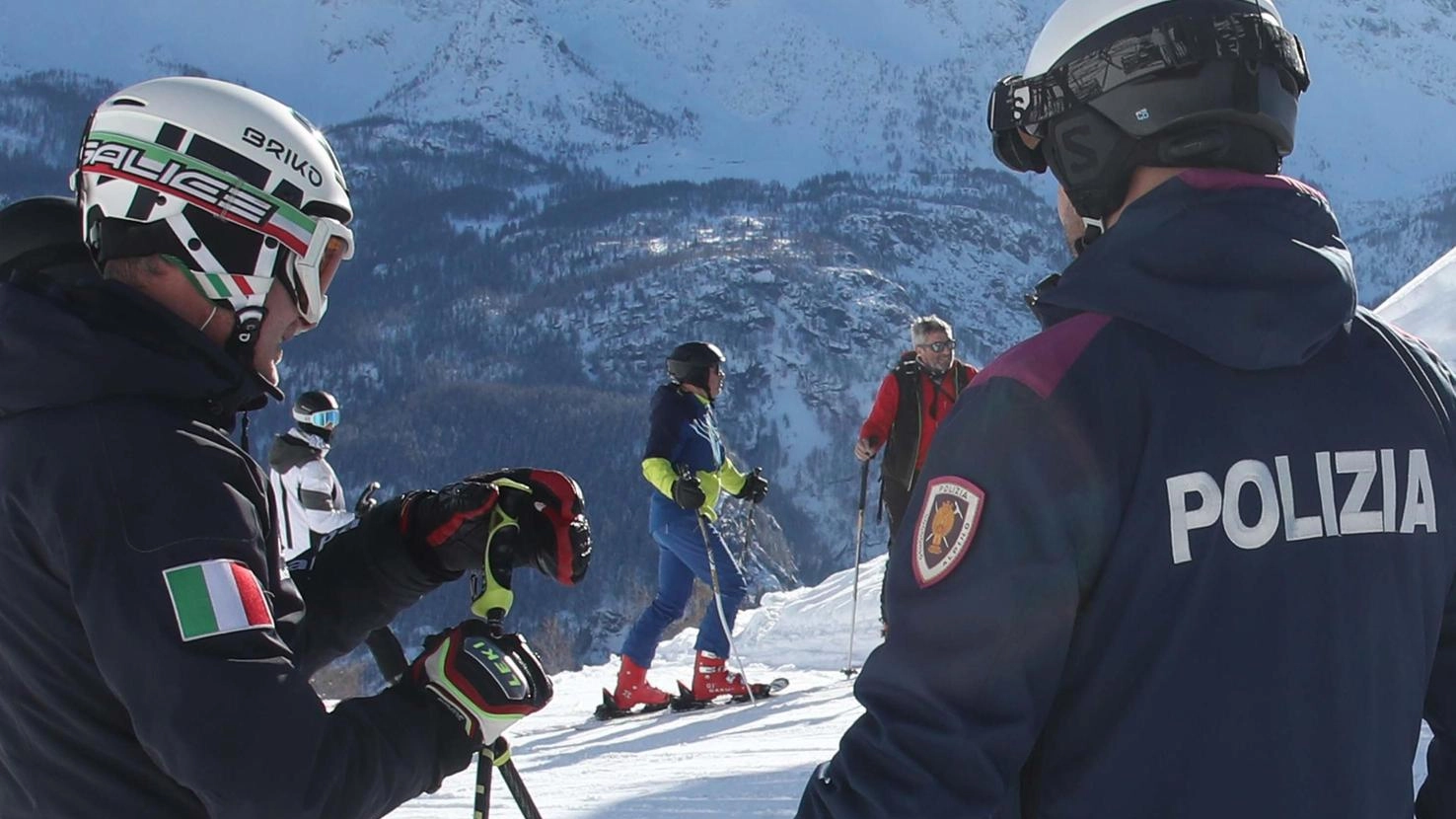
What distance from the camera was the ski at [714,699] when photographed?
7336 millimetres

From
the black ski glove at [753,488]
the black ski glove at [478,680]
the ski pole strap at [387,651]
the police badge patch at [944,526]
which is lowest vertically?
the black ski glove at [753,488]

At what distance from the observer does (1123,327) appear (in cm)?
137

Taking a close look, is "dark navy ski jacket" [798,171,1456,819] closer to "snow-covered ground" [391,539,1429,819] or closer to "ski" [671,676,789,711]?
"snow-covered ground" [391,539,1429,819]

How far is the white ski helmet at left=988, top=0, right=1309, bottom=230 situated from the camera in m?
1.46

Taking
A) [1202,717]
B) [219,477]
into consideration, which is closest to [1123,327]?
[1202,717]

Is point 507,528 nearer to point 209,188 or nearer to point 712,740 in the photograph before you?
point 209,188

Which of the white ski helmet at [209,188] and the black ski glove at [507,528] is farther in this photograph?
the black ski glove at [507,528]

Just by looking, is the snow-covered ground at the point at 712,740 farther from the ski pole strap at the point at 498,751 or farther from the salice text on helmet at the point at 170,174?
the salice text on helmet at the point at 170,174

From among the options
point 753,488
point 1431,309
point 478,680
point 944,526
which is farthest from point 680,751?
point 1431,309

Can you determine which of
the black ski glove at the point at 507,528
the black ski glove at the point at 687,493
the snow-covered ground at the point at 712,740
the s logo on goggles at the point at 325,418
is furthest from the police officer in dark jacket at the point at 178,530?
the s logo on goggles at the point at 325,418

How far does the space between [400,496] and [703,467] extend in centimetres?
461

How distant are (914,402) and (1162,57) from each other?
5.87m

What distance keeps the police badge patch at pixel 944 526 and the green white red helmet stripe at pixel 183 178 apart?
1102 millimetres

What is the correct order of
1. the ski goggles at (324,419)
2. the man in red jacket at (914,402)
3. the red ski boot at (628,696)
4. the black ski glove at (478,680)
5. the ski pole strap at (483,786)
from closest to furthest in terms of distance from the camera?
1. the black ski glove at (478,680)
2. the ski pole strap at (483,786)
3. the man in red jacket at (914,402)
4. the red ski boot at (628,696)
5. the ski goggles at (324,419)
